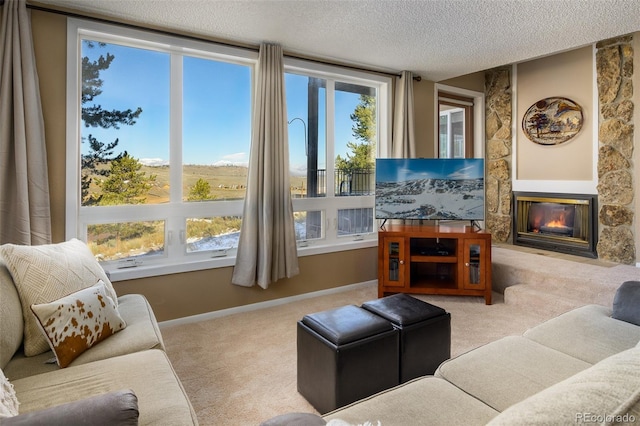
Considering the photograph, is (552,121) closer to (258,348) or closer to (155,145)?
(258,348)

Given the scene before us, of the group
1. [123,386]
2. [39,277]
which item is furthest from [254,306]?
[123,386]

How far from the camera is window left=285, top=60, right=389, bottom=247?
12.6ft

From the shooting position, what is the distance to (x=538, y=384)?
1.36 meters

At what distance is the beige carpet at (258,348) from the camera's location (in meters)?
2.00

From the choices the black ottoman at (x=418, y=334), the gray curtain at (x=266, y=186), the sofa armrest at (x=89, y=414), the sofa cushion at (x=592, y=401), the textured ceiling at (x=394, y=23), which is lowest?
the black ottoman at (x=418, y=334)

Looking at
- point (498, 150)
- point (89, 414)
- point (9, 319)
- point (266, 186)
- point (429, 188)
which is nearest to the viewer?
point (89, 414)

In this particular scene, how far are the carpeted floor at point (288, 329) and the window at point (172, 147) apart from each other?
615 mm

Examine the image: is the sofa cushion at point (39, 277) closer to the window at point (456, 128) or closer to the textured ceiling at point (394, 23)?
the textured ceiling at point (394, 23)

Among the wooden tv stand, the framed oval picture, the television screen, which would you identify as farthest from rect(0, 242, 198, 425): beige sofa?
the framed oval picture

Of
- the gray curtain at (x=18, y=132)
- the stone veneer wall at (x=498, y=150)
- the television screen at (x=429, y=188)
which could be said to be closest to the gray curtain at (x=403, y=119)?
the television screen at (x=429, y=188)

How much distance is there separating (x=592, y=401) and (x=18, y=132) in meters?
3.19

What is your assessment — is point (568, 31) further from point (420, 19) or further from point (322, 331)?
point (322, 331)

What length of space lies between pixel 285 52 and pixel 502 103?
3.31 meters

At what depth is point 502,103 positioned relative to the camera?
204 inches
